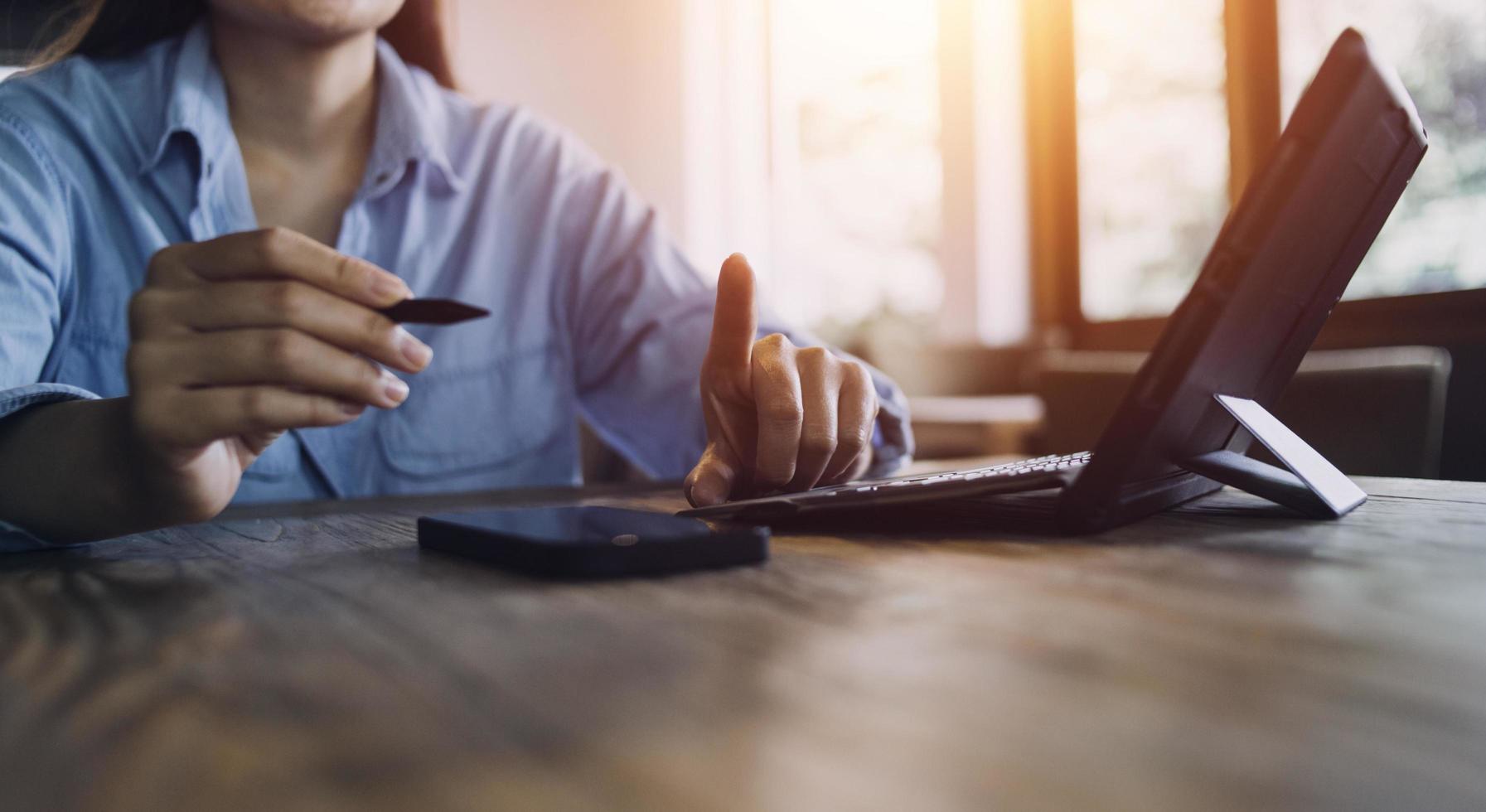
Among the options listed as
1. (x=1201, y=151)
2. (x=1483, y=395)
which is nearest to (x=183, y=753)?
(x=1483, y=395)

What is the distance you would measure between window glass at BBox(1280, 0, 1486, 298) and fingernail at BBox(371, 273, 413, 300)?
8.21 feet

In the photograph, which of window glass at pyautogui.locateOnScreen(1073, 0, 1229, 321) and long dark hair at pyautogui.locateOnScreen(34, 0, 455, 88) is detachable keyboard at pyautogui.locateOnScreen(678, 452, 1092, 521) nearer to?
long dark hair at pyautogui.locateOnScreen(34, 0, 455, 88)

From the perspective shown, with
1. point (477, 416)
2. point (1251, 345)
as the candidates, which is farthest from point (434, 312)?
point (477, 416)

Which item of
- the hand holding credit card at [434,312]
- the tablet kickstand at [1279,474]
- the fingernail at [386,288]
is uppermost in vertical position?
the fingernail at [386,288]

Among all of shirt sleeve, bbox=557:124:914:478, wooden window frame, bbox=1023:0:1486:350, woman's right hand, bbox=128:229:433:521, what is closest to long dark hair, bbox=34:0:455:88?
shirt sleeve, bbox=557:124:914:478

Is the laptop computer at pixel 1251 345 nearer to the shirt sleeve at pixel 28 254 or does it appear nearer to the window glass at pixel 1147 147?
the shirt sleeve at pixel 28 254

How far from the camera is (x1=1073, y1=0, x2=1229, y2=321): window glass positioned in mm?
2912

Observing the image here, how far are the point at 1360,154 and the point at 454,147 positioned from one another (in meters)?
1.03

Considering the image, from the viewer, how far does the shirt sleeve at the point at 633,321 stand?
110 centimetres

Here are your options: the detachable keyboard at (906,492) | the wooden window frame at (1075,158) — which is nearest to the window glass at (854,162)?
the wooden window frame at (1075,158)

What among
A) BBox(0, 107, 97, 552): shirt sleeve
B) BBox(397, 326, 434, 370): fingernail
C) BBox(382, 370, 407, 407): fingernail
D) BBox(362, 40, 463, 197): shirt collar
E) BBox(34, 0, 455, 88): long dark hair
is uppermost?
BBox(34, 0, 455, 88): long dark hair

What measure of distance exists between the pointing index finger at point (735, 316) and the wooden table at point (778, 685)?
0.29 metres

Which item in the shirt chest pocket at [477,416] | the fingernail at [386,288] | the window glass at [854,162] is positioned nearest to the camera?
the fingernail at [386,288]

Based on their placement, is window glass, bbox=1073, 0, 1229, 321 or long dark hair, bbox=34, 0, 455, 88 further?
window glass, bbox=1073, 0, 1229, 321
